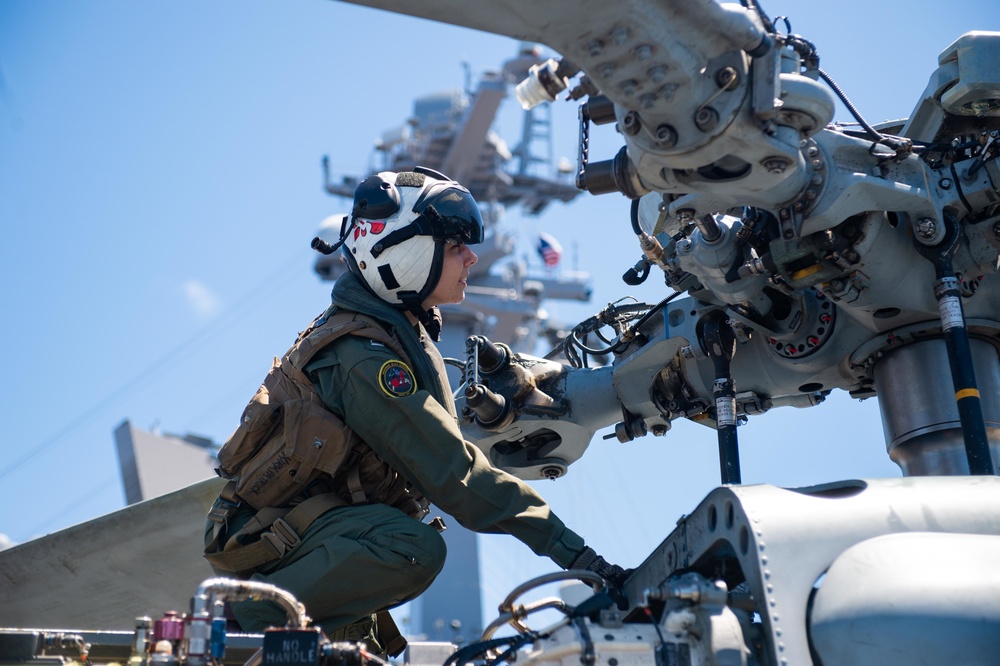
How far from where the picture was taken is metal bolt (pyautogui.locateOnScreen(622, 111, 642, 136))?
4.73 meters

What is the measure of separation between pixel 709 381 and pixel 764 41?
330cm

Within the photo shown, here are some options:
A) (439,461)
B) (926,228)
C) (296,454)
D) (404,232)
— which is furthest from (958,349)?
(296,454)

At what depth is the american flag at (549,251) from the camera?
163ft

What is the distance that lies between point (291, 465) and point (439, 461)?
0.69 metres

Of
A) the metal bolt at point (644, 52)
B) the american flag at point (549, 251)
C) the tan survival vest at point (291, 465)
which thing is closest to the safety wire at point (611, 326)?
the tan survival vest at point (291, 465)

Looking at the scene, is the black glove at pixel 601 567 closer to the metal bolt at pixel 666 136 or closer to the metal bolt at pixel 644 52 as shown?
the metal bolt at pixel 666 136

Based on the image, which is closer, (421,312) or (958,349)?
(958,349)

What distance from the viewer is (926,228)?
6176 mm

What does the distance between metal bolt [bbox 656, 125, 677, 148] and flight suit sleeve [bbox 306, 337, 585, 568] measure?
1.59m

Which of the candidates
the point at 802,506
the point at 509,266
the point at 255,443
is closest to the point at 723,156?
the point at 802,506

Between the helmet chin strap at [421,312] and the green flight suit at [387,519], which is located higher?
the helmet chin strap at [421,312]

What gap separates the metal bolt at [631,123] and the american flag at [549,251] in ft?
147

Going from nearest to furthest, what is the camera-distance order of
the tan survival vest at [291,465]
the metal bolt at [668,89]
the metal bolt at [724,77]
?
the metal bolt at [668,89]
the metal bolt at [724,77]
the tan survival vest at [291,465]

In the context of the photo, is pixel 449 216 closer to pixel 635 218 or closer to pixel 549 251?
pixel 635 218
